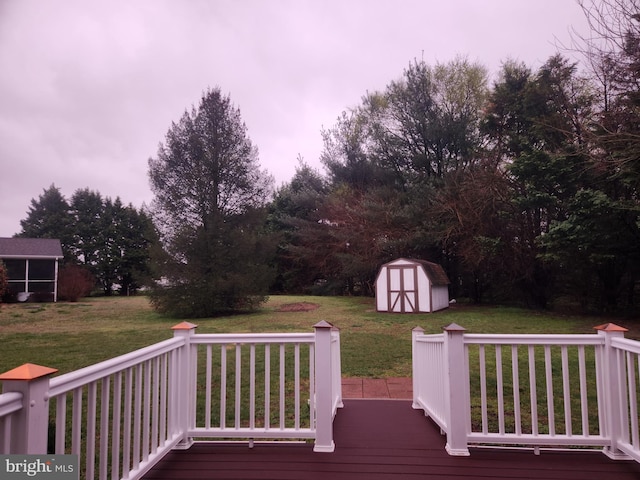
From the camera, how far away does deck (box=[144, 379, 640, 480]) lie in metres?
2.69

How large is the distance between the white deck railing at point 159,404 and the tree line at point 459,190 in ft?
23.1

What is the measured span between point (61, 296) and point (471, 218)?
74.7 feet

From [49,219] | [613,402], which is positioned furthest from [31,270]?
[613,402]

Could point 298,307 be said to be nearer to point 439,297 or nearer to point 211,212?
point 211,212

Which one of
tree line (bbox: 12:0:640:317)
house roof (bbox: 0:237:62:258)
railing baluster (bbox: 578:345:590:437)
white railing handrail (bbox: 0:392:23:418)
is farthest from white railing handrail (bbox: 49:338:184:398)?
house roof (bbox: 0:237:62:258)

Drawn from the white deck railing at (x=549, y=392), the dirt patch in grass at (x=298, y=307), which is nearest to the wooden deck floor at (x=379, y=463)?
the white deck railing at (x=549, y=392)

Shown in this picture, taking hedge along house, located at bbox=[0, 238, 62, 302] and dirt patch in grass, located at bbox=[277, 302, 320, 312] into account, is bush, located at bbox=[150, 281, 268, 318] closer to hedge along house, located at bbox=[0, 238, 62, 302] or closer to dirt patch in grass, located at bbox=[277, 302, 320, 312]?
dirt patch in grass, located at bbox=[277, 302, 320, 312]

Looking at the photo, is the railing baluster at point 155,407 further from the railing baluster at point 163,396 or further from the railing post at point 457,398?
the railing post at point 457,398

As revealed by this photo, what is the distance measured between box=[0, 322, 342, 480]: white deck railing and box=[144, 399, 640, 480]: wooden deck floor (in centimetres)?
13

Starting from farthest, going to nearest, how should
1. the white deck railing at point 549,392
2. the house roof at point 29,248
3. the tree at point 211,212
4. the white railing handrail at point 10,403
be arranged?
the house roof at point 29,248
the tree at point 211,212
the white deck railing at point 549,392
the white railing handrail at point 10,403

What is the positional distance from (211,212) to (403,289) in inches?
325

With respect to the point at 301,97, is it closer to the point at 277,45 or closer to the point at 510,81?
the point at 277,45

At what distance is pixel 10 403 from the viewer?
59.1 inches

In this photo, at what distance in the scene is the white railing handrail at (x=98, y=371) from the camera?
177 cm
